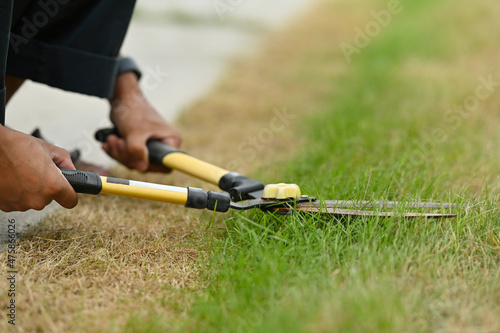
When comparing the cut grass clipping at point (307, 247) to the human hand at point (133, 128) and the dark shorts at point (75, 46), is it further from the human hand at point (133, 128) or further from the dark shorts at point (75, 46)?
the dark shorts at point (75, 46)

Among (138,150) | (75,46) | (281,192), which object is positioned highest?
(75,46)

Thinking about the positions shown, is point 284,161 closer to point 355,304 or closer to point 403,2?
point 355,304

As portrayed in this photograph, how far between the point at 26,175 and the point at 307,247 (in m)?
0.69

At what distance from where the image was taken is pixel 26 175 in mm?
1311

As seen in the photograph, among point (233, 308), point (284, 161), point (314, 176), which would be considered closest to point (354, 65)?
point (284, 161)

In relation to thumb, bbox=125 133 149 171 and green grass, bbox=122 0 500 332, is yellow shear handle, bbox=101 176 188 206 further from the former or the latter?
thumb, bbox=125 133 149 171

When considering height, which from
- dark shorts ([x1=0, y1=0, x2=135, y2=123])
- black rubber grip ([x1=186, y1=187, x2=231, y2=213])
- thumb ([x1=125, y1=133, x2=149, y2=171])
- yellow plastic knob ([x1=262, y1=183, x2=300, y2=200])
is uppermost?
dark shorts ([x1=0, y1=0, x2=135, y2=123])

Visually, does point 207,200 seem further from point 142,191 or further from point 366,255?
point 366,255

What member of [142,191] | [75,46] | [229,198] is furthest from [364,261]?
[75,46]

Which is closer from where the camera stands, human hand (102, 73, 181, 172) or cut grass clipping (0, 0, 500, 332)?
cut grass clipping (0, 0, 500, 332)

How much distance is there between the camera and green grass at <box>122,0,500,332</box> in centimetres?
106

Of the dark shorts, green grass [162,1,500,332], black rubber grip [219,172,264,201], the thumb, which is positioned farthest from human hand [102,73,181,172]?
green grass [162,1,500,332]

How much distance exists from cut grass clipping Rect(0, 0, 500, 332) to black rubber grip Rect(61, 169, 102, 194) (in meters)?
0.16

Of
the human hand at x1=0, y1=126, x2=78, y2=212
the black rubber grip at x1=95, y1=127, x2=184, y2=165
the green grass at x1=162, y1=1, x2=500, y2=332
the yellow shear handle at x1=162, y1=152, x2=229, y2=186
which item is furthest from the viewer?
the black rubber grip at x1=95, y1=127, x2=184, y2=165
